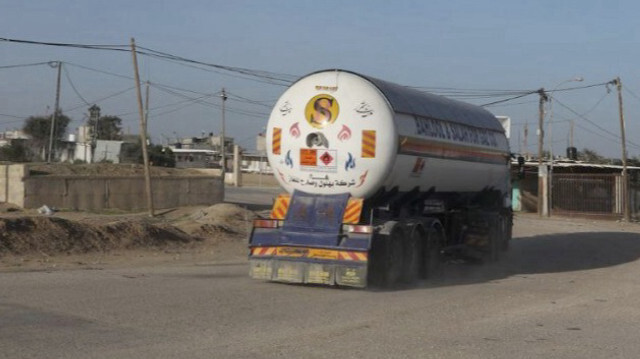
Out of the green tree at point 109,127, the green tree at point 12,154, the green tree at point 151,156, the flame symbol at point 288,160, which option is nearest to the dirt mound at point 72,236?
the flame symbol at point 288,160

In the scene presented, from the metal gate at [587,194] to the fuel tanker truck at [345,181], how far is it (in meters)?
31.5

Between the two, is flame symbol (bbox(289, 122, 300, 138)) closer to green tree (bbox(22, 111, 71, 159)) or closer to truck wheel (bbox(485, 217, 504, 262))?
truck wheel (bbox(485, 217, 504, 262))

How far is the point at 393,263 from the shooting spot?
44.5ft

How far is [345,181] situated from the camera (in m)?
13.3

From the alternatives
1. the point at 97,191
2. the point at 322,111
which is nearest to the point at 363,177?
the point at 322,111

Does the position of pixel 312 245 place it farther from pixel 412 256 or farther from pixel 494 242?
pixel 494 242

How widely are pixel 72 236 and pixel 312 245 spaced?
7.48 meters

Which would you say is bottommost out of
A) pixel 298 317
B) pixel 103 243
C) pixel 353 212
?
pixel 298 317

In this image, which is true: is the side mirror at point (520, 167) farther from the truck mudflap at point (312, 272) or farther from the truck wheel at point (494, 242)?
the truck mudflap at point (312, 272)

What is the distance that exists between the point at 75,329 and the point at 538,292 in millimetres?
8469

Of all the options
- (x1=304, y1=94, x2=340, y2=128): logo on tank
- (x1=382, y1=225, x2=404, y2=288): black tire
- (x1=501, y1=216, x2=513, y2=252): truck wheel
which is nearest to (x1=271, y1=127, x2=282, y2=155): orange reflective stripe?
(x1=304, y1=94, x2=340, y2=128): logo on tank

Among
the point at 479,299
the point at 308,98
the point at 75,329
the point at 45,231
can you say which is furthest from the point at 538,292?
the point at 45,231

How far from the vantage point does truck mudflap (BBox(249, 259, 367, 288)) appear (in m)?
12.6

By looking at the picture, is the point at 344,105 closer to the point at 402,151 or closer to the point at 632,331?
the point at 402,151
